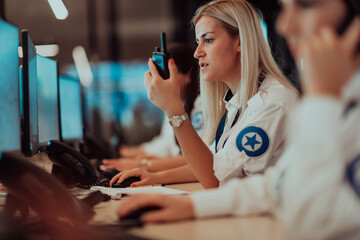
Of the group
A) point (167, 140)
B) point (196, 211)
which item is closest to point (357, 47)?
point (196, 211)

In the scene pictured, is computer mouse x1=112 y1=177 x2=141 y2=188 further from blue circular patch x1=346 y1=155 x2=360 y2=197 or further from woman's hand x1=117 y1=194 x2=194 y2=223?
blue circular patch x1=346 y1=155 x2=360 y2=197

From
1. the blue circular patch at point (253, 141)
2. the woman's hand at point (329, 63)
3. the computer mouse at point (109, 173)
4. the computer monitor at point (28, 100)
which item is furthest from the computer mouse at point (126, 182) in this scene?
the woman's hand at point (329, 63)

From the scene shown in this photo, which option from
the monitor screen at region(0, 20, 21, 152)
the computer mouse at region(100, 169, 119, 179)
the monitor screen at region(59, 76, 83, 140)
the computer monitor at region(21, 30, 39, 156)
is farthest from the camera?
the monitor screen at region(59, 76, 83, 140)

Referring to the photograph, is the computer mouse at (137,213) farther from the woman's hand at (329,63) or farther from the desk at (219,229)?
the woman's hand at (329,63)

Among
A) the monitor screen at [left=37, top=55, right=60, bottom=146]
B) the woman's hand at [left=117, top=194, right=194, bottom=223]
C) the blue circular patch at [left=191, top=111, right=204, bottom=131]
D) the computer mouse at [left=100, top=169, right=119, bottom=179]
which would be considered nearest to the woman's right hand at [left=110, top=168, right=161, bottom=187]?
the computer mouse at [left=100, top=169, right=119, bottom=179]

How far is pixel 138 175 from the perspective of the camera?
1.75 metres

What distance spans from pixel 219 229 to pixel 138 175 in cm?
93

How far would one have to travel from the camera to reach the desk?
2.68 ft

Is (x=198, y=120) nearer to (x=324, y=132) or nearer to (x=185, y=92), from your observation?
(x=185, y=92)

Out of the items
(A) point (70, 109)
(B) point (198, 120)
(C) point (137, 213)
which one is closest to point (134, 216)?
(C) point (137, 213)

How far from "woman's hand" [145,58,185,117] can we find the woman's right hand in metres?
0.39

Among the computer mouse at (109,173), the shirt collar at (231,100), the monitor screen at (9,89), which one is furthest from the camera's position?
the computer mouse at (109,173)

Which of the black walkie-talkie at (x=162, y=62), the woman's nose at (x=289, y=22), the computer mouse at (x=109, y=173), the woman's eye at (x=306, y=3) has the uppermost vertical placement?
the woman's eye at (x=306, y=3)

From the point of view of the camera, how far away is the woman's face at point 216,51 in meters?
1.78
